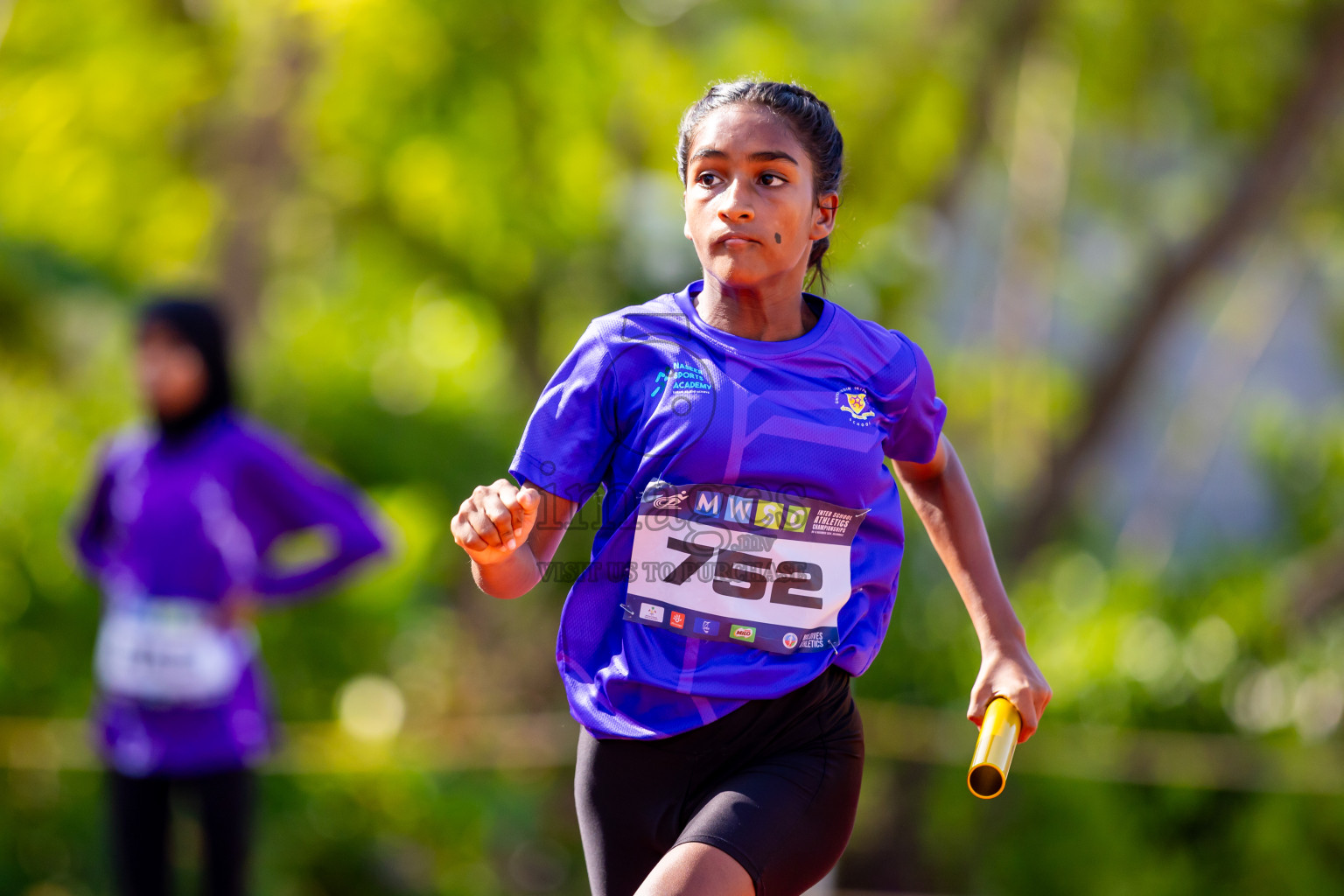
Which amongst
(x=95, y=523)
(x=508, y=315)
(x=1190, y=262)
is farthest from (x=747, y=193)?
(x=1190, y=262)

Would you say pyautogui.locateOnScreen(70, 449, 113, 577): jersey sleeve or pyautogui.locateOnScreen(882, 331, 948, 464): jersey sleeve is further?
pyautogui.locateOnScreen(70, 449, 113, 577): jersey sleeve

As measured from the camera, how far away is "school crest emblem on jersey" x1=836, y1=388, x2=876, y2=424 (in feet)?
5.87

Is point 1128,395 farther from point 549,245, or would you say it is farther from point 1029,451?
point 549,245

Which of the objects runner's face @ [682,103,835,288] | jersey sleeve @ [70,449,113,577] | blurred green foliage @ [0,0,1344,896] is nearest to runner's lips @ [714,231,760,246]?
runner's face @ [682,103,835,288]

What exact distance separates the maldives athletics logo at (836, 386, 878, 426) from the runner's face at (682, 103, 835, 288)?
0.61 ft

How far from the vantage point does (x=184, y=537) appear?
12.3 feet

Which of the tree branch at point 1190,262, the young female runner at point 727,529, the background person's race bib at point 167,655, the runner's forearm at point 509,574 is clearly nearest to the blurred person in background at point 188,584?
the background person's race bib at point 167,655

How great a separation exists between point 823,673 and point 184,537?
246 centimetres

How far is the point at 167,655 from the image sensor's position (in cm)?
366

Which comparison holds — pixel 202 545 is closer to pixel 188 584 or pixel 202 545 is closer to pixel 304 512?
pixel 188 584

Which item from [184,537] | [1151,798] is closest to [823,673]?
[184,537]

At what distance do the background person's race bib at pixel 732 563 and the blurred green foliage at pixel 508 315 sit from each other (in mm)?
3934

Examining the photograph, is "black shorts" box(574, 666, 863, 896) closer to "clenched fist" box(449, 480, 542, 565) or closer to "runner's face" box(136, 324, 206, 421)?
"clenched fist" box(449, 480, 542, 565)

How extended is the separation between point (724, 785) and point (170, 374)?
2.59 metres
